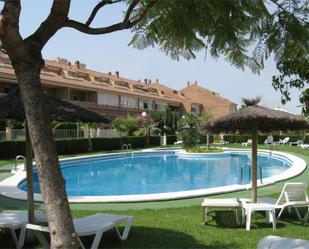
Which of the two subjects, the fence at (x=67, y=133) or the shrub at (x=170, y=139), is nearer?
the fence at (x=67, y=133)

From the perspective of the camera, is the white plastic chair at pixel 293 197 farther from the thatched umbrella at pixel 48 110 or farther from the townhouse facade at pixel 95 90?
the townhouse facade at pixel 95 90

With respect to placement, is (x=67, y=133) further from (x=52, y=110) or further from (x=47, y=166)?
(x=47, y=166)

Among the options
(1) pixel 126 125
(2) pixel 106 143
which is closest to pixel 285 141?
(1) pixel 126 125

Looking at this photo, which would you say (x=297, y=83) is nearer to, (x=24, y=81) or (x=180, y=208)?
(x=24, y=81)

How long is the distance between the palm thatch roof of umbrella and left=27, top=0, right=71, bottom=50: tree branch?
2.52 meters

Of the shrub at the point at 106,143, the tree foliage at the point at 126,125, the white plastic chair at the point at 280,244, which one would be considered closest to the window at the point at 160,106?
the tree foliage at the point at 126,125

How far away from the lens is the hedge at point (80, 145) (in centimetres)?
2595

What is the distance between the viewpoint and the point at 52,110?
6.31 metres

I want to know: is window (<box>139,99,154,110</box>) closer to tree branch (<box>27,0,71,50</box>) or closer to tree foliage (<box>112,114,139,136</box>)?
tree foliage (<box>112,114,139,136</box>)

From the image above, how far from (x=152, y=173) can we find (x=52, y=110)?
16218 millimetres

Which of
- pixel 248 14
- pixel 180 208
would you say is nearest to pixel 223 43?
pixel 248 14

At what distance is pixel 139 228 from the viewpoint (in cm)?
770

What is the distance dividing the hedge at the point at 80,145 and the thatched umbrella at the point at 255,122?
18.9 metres

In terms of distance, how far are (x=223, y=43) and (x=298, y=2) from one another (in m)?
0.60
